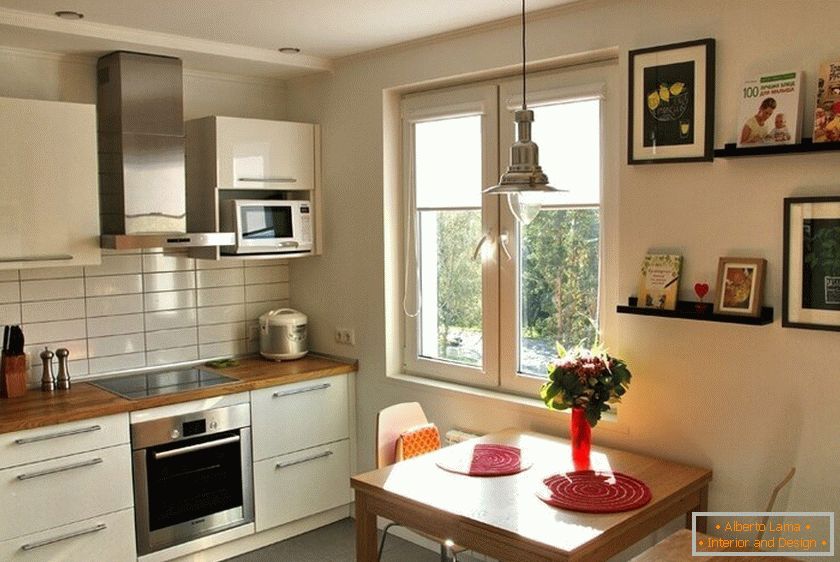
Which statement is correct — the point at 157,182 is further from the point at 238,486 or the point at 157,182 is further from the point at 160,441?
the point at 238,486

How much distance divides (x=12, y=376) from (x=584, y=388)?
2391 mm

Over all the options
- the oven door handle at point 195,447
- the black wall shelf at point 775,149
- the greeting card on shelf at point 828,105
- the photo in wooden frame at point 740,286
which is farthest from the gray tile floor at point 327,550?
the greeting card on shelf at point 828,105

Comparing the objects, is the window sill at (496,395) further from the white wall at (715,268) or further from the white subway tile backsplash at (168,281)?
the white subway tile backsplash at (168,281)

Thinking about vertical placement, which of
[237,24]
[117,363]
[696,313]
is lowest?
[117,363]

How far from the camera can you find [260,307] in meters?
4.58

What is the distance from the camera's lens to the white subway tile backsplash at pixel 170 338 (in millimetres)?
4121

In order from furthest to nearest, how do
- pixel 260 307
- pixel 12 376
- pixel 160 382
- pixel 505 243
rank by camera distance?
pixel 260 307 < pixel 160 382 < pixel 505 243 < pixel 12 376

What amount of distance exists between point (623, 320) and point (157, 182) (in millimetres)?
2178

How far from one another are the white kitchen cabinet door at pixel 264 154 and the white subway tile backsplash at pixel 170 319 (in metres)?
0.72

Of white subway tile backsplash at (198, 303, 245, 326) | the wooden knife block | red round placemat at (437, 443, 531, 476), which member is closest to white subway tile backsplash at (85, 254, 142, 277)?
white subway tile backsplash at (198, 303, 245, 326)

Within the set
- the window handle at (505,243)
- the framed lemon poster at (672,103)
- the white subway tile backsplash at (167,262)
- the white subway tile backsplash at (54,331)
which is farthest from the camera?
the white subway tile backsplash at (167,262)

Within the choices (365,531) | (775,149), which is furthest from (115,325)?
(775,149)

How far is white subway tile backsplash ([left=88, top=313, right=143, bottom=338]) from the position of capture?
Result: 3.91 metres

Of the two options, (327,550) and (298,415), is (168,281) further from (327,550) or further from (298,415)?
(327,550)
